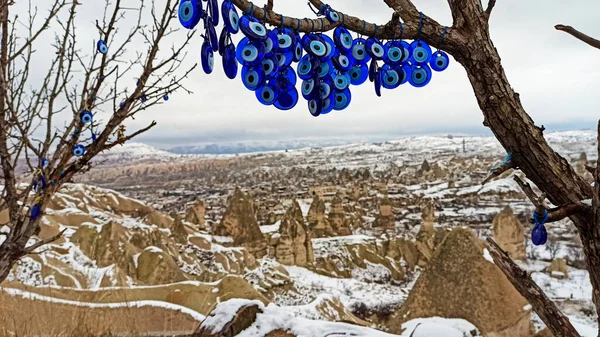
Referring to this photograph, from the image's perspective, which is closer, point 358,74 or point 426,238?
point 358,74

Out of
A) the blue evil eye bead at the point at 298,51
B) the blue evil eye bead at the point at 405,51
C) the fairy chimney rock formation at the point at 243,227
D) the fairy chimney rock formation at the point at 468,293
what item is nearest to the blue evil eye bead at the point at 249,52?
the blue evil eye bead at the point at 298,51

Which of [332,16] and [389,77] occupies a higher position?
[332,16]

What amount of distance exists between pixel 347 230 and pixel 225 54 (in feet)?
104

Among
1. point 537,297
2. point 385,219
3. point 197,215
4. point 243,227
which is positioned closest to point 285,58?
point 537,297

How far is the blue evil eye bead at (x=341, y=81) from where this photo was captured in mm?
1250

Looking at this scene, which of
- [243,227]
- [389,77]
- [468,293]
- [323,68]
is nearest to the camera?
[323,68]

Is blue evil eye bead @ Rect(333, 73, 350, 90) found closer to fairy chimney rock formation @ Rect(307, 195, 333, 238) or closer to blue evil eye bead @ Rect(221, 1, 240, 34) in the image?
blue evil eye bead @ Rect(221, 1, 240, 34)

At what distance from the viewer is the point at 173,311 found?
5852 mm

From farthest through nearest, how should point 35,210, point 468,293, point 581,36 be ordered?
1. point 468,293
2. point 35,210
3. point 581,36

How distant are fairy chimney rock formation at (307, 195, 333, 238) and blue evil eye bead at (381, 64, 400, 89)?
101 feet

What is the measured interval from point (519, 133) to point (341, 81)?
52 centimetres

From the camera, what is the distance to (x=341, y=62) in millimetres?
1232

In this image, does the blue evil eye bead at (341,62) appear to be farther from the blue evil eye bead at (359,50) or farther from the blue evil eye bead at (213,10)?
the blue evil eye bead at (213,10)

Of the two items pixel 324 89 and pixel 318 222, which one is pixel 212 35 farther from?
pixel 318 222
